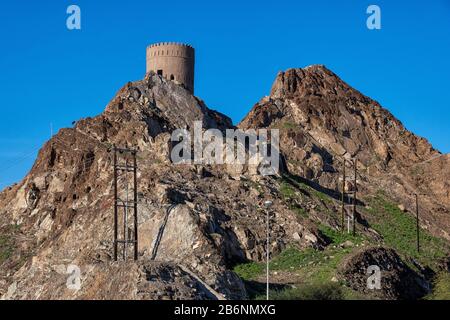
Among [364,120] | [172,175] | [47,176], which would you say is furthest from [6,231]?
[364,120]

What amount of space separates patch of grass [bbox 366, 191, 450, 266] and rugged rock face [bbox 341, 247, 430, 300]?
6.47 m

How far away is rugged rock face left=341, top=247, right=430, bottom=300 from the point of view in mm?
53625

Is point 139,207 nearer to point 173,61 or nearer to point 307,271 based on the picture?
point 307,271

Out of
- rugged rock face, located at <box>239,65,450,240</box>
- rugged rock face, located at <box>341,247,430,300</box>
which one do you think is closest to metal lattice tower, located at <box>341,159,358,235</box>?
rugged rock face, located at <box>239,65,450,240</box>

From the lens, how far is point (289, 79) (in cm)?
9219

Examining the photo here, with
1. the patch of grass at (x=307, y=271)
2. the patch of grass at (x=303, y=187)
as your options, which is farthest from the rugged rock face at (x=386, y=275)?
the patch of grass at (x=303, y=187)

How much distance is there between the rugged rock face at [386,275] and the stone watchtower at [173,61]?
2666cm

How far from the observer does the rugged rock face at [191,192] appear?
49.8m

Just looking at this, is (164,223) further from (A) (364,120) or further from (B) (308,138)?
(A) (364,120)

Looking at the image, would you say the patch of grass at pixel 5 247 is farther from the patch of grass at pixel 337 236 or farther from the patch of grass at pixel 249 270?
the patch of grass at pixel 337 236

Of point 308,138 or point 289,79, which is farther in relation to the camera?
point 289,79
